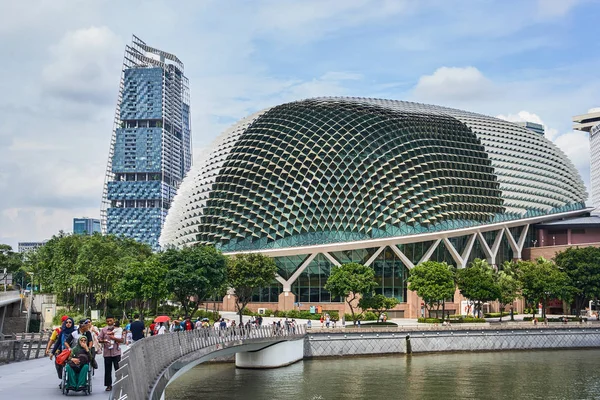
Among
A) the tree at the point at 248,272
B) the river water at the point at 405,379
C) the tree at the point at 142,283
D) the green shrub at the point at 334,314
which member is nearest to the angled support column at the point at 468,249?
the green shrub at the point at 334,314

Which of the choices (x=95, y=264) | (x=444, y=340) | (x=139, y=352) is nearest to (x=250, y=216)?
(x=95, y=264)

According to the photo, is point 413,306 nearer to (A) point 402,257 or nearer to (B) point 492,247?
(A) point 402,257

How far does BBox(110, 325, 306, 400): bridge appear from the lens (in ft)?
60.7

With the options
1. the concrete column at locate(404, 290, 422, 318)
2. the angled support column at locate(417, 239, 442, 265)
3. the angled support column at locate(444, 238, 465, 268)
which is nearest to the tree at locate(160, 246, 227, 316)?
the concrete column at locate(404, 290, 422, 318)

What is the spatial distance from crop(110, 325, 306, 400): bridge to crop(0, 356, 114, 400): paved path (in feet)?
4.77

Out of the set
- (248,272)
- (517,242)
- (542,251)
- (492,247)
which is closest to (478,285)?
(248,272)

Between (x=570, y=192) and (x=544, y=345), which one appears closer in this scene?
(x=544, y=345)

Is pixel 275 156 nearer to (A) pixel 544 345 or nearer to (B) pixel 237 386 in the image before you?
(A) pixel 544 345

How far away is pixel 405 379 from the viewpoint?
5016 centimetres

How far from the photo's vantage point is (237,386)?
156 feet

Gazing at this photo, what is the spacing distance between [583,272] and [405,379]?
47.3m

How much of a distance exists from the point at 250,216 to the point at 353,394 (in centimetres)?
6218

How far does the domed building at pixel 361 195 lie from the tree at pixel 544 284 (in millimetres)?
14663

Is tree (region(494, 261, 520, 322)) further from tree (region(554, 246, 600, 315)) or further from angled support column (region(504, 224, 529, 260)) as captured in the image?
angled support column (region(504, 224, 529, 260))
